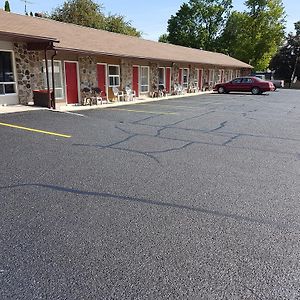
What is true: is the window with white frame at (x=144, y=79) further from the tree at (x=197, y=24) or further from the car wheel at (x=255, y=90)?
the tree at (x=197, y=24)

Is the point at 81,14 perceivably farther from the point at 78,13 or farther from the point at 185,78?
the point at 185,78

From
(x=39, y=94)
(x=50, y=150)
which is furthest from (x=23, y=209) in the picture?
(x=39, y=94)

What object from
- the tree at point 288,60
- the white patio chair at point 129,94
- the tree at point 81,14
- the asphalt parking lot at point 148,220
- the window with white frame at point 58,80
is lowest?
the asphalt parking lot at point 148,220

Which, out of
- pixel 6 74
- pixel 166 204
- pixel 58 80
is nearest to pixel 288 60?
pixel 58 80

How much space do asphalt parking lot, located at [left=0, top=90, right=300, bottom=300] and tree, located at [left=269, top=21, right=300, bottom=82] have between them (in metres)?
55.2

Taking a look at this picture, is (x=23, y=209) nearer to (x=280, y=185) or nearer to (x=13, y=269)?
(x=13, y=269)

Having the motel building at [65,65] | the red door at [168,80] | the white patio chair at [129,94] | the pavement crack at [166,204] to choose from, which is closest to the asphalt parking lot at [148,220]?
the pavement crack at [166,204]

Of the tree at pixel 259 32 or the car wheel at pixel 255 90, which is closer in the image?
the car wheel at pixel 255 90

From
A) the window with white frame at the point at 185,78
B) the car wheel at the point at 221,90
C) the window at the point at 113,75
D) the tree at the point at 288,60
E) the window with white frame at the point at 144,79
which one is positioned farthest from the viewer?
the tree at the point at 288,60

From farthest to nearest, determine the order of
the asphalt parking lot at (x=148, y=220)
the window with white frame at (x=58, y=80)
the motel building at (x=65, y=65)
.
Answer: the window with white frame at (x=58, y=80) < the motel building at (x=65, y=65) < the asphalt parking lot at (x=148, y=220)

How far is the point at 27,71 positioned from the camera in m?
13.7

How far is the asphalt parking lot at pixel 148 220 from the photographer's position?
8.63 feet

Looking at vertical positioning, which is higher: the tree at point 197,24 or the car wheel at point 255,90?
the tree at point 197,24

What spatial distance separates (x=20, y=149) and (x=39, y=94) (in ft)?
24.2
